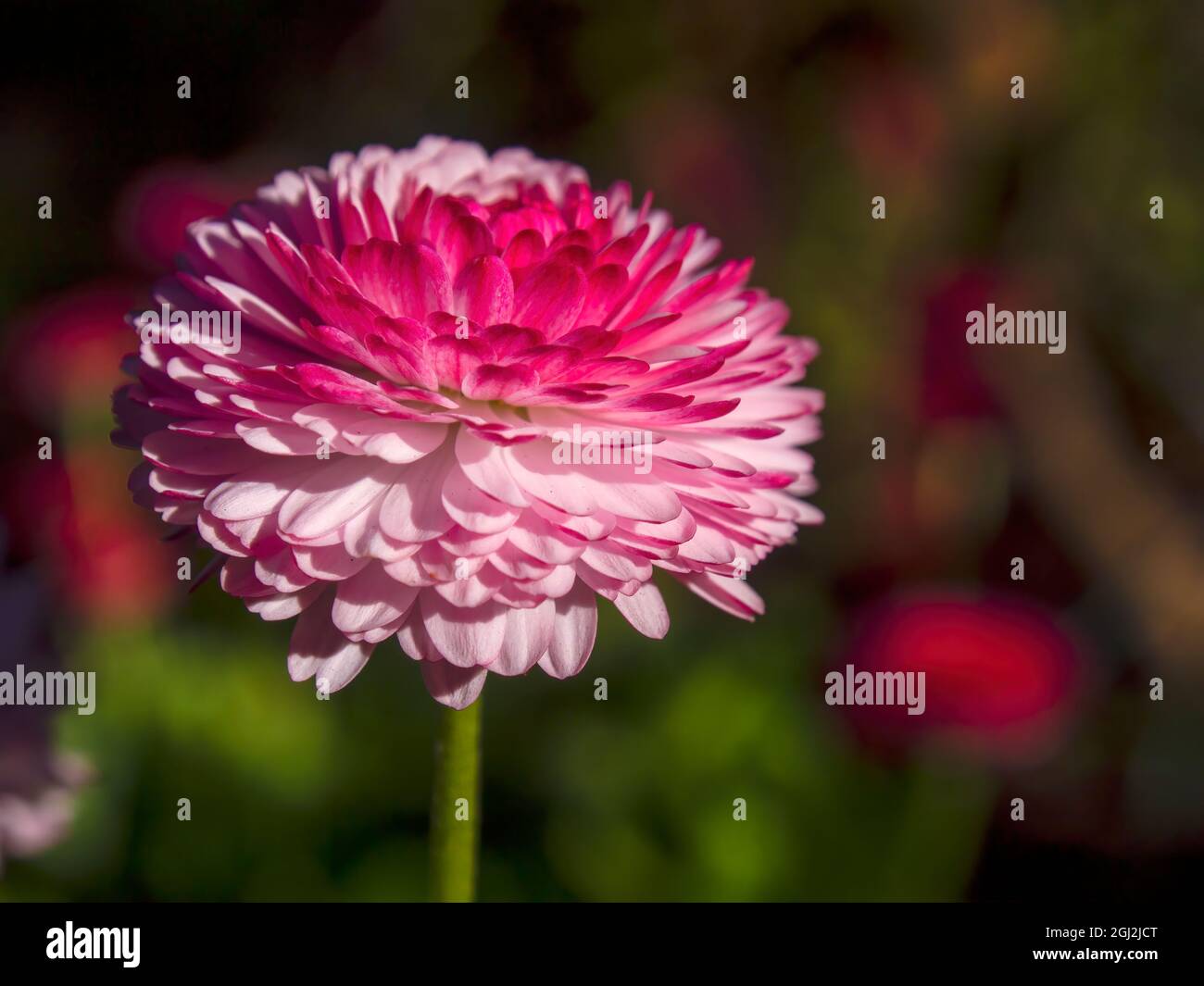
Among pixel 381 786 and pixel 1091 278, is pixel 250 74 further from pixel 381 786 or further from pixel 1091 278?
pixel 1091 278

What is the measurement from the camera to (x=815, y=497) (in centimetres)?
231

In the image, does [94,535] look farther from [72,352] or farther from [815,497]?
[815,497]

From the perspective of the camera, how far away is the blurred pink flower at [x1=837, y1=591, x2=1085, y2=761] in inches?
61.3

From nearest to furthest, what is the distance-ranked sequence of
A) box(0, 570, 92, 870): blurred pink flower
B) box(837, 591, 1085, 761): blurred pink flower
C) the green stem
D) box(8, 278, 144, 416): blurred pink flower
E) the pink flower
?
1. the pink flower
2. the green stem
3. box(0, 570, 92, 870): blurred pink flower
4. box(837, 591, 1085, 761): blurred pink flower
5. box(8, 278, 144, 416): blurred pink flower

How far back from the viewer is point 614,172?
2613 mm

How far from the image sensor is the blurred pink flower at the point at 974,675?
1558mm

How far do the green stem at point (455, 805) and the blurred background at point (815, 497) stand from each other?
0.54 metres

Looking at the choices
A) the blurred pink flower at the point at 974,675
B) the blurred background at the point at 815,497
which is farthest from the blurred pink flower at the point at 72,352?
the blurred pink flower at the point at 974,675

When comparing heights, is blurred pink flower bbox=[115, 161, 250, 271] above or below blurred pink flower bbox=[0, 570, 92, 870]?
above

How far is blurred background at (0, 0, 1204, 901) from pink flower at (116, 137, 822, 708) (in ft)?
2.05

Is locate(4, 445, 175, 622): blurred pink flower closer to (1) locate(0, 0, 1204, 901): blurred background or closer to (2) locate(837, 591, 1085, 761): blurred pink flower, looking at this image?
(1) locate(0, 0, 1204, 901): blurred background

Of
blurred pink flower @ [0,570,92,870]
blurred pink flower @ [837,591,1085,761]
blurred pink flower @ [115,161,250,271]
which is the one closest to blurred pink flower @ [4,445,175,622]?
blurred pink flower @ [0,570,92,870]

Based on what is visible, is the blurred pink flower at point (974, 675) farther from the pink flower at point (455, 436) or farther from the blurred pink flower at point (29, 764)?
the blurred pink flower at point (29, 764)
